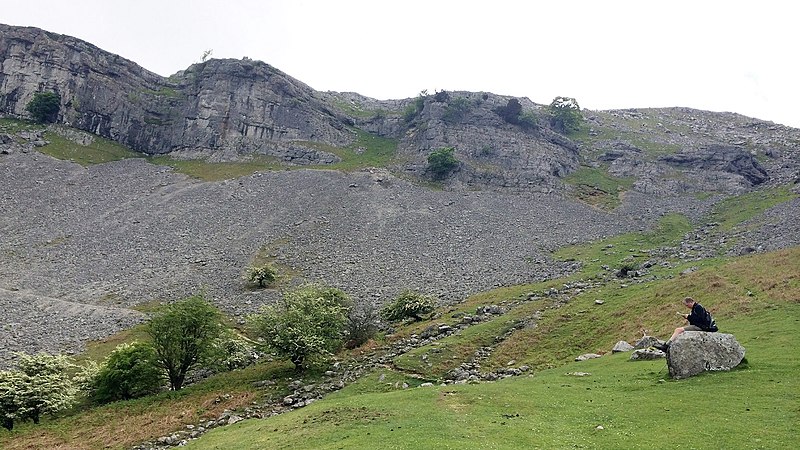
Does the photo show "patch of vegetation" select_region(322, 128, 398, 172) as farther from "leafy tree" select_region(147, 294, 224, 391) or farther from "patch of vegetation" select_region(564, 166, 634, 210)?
"leafy tree" select_region(147, 294, 224, 391)

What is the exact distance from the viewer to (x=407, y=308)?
4575cm

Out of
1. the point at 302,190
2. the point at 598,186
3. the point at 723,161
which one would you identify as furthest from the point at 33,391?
the point at 723,161

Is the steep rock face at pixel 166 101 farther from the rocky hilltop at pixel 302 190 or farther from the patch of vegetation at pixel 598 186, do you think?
the patch of vegetation at pixel 598 186

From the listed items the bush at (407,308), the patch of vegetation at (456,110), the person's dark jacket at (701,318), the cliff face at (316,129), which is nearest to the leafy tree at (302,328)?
the bush at (407,308)

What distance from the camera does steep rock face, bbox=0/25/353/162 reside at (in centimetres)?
11106

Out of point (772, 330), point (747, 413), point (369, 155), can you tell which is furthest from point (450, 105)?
point (747, 413)

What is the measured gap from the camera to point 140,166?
103 meters

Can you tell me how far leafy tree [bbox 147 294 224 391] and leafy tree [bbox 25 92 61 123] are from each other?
96.4 metres

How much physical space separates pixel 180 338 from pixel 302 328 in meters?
7.83

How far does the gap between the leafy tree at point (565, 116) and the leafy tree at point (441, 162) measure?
4178 centimetres

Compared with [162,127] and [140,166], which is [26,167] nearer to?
[140,166]

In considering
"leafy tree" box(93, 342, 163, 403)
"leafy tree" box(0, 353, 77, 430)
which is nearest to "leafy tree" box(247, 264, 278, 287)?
"leafy tree" box(93, 342, 163, 403)

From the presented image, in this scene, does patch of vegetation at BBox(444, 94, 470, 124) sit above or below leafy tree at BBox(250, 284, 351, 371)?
above

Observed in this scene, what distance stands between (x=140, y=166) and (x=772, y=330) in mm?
104718
